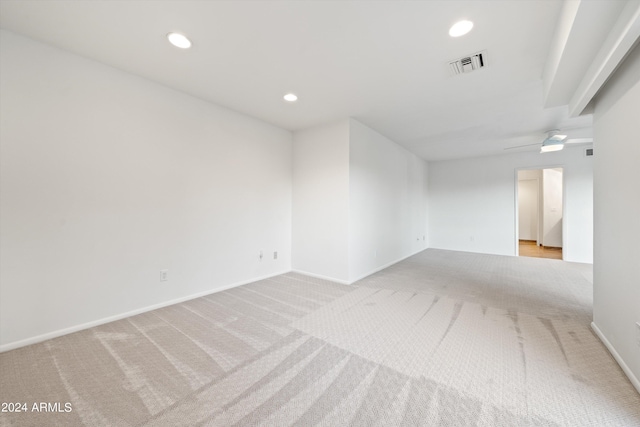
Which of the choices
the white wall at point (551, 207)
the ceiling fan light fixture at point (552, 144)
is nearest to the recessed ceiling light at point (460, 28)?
the ceiling fan light fixture at point (552, 144)

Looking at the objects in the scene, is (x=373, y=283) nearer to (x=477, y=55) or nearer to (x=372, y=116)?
(x=372, y=116)

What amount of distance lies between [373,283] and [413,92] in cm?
273

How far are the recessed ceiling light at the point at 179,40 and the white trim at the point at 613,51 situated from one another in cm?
293

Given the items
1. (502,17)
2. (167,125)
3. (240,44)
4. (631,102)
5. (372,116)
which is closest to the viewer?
(631,102)

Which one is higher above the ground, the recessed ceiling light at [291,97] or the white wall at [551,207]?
the recessed ceiling light at [291,97]

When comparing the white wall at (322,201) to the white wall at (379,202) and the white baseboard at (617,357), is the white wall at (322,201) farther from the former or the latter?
the white baseboard at (617,357)

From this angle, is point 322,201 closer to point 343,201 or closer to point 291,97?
point 343,201

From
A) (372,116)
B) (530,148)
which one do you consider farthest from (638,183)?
(530,148)

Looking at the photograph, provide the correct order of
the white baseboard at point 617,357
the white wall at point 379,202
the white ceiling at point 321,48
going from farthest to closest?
the white wall at point 379,202
the white ceiling at point 321,48
the white baseboard at point 617,357

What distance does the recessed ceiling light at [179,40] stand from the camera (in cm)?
198

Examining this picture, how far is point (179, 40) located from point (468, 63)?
268 centimetres

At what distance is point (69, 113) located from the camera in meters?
2.22

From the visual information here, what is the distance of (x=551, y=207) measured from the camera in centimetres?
727

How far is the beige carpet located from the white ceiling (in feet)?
8.43
